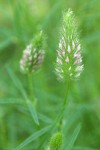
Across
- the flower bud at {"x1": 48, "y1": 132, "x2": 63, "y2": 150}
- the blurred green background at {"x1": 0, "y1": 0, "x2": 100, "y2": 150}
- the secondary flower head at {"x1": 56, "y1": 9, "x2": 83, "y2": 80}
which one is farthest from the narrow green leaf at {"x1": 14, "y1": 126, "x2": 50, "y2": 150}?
the blurred green background at {"x1": 0, "y1": 0, "x2": 100, "y2": 150}

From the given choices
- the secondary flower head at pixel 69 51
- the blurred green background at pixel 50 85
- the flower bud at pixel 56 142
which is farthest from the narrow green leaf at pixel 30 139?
the blurred green background at pixel 50 85

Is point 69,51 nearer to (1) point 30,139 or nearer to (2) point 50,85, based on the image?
(1) point 30,139

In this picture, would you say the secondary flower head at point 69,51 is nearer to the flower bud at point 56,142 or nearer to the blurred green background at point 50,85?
the flower bud at point 56,142

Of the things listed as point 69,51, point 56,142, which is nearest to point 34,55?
point 69,51

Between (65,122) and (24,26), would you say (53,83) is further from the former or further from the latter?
(65,122)

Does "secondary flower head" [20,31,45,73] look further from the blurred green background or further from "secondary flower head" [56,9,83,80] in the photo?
the blurred green background
